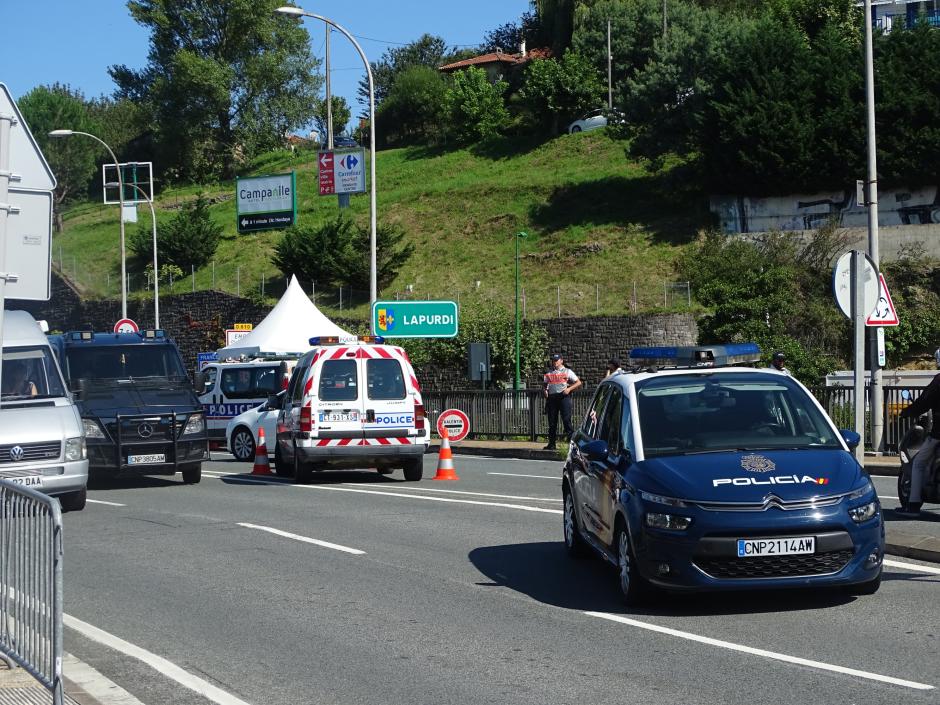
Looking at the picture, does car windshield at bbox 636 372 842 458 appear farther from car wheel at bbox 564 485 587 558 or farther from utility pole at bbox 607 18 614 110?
utility pole at bbox 607 18 614 110

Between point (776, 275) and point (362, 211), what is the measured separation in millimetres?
35268

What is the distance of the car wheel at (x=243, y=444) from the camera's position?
27469 millimetres

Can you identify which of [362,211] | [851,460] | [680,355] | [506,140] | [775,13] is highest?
[775,13]

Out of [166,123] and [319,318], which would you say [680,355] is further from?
[166,123]

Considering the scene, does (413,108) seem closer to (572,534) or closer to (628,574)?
(572,534)

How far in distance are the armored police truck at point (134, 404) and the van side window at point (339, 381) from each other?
2257 mm

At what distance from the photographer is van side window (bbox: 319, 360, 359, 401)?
65.7ft

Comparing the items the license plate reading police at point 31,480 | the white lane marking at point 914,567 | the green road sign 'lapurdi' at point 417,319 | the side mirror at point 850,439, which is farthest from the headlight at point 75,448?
the green road sign 'lapurdi' at point 417,319

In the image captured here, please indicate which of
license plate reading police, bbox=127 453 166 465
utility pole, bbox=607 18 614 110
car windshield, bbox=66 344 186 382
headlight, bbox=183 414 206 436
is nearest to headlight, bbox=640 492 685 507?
license plate reading police, bbox=127 453 166 465

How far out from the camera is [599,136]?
76.7m

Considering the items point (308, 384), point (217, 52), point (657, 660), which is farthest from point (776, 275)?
point (217, 52)

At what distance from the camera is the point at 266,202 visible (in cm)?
7331

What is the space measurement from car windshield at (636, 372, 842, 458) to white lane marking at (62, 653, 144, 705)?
13.3ft

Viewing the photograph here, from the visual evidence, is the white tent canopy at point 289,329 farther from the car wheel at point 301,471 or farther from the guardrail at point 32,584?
the guardrail at point 32,584
